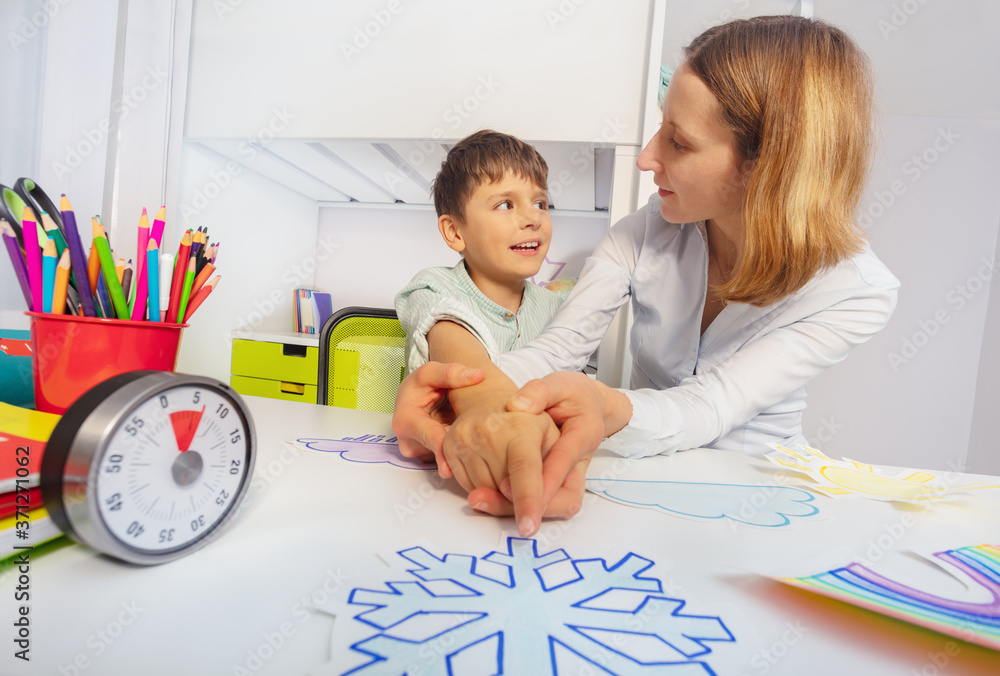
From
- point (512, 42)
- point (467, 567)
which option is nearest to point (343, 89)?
point (512, 42)

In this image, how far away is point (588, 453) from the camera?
16.7 inches

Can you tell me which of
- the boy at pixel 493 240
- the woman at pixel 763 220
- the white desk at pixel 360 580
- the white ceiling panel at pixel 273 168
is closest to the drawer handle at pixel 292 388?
the white ceiling panel at pixel 273 168

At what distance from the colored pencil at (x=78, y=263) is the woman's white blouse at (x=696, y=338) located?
0.40 meters

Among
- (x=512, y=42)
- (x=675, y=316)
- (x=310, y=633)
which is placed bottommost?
Answer: (x=310, y=633)

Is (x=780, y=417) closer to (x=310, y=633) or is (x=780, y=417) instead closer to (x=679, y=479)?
(x=679, y=479)

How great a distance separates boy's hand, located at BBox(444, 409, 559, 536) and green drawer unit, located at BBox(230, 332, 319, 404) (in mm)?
1542

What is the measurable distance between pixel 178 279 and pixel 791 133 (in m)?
Answer: 0.67

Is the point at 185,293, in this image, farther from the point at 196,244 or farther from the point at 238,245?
the point at 238,245

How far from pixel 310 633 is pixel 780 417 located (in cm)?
75

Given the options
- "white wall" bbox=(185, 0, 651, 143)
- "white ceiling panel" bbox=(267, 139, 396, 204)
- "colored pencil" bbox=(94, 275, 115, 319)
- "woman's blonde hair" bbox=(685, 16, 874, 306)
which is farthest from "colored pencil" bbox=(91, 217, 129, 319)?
"white ceiling panel" bbox=(267, 139, 396, 204)

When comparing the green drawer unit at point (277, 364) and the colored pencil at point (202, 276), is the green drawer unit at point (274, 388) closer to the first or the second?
the green drawer unit at point (277, 364)

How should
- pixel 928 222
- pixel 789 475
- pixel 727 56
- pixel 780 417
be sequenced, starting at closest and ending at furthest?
pixel 789 475 < pixel 727 56 < pixel 780 417 < pixel 928 222

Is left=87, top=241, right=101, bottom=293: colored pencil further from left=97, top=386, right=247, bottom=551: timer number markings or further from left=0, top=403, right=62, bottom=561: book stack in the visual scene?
left=97, top=386, right=247, bottom=551: timer number markings

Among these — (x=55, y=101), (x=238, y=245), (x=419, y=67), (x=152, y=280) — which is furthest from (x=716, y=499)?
(x=238, y=245)
